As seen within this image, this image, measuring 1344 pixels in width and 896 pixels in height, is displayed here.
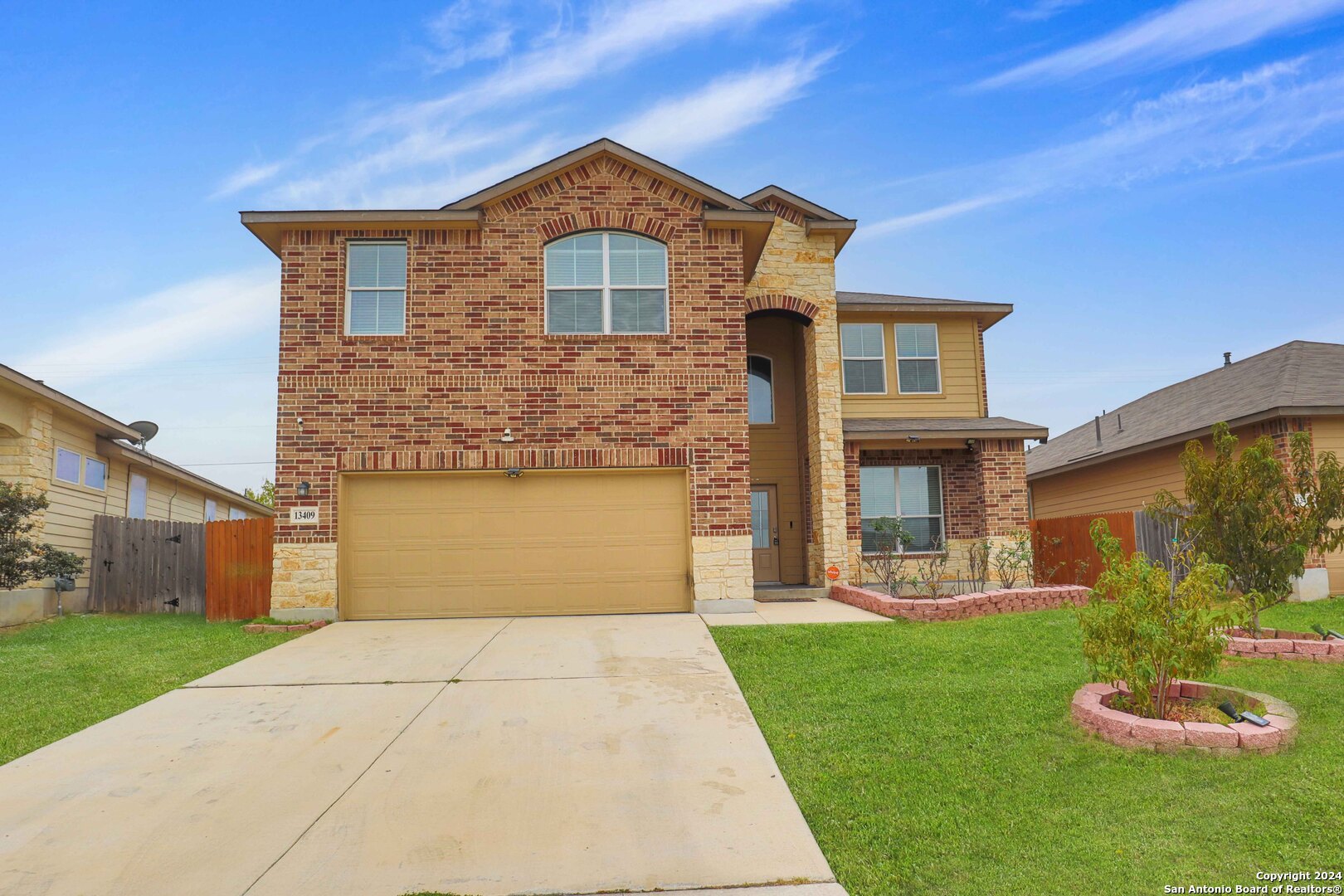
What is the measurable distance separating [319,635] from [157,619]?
487 centimetres

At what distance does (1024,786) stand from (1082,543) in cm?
1112

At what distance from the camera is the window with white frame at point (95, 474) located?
1631 cm

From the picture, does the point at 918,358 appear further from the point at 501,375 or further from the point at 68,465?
the point at 68,465

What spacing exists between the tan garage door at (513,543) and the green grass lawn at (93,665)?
5.79 ft

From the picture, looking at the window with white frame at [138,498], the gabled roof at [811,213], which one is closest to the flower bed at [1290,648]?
the gabled roof at [811,213]

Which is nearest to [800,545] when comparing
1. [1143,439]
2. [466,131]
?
[1143,439]

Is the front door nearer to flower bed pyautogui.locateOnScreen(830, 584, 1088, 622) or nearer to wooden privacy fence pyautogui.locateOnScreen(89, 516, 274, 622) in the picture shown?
flower bed pyautogui.locateOnScreen(830, 584, 1088, 622)

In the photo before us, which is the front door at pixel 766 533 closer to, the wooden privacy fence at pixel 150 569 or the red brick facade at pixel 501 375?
the red brick facade at pixel 501 375

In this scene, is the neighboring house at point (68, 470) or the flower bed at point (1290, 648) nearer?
the flower bed at point (1290, 648)

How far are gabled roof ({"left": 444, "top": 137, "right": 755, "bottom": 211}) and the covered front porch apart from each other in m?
5.55

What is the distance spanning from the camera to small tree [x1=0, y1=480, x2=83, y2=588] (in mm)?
12203

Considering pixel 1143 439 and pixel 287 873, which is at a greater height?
pixel 1143 439

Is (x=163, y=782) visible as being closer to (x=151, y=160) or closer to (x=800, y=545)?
(x=800, y=545)

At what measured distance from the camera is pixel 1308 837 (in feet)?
13.4
